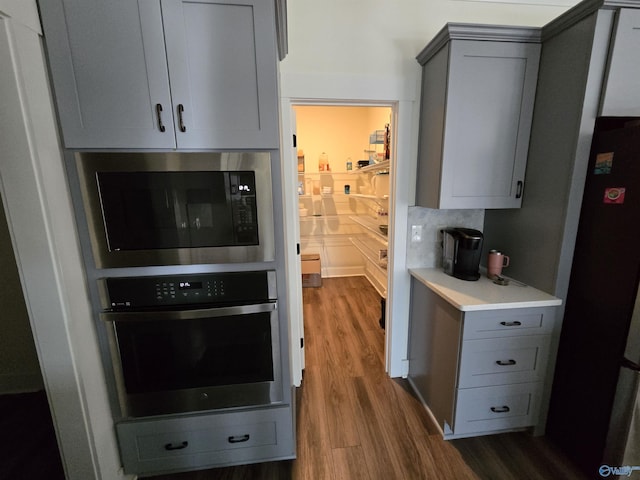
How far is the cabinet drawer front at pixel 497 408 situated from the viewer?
156cm

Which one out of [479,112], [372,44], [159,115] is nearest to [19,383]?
[159,115]

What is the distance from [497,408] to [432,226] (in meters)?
1.18

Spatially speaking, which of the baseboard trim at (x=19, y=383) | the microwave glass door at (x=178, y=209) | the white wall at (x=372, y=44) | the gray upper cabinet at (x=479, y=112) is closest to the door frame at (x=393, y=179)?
the white wall at (x=372, y=44)

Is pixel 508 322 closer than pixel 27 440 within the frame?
Yes

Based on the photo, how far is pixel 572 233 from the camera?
142 cm

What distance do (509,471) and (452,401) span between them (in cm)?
42

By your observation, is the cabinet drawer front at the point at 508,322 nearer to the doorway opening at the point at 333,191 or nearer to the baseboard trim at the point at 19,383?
the doorway opening at the point at 333,191

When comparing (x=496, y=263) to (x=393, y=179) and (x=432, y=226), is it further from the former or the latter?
(x=393, y=179)

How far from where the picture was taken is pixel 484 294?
1545 millimetres

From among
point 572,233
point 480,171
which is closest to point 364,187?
point 480,171

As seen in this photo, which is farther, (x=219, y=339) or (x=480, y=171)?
(x=480, y=171)

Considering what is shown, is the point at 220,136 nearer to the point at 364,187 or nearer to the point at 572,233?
the point at 572,233

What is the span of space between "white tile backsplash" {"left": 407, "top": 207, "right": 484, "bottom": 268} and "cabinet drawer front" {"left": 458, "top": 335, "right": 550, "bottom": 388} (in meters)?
0.69

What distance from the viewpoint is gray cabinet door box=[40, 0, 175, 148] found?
1.02m
